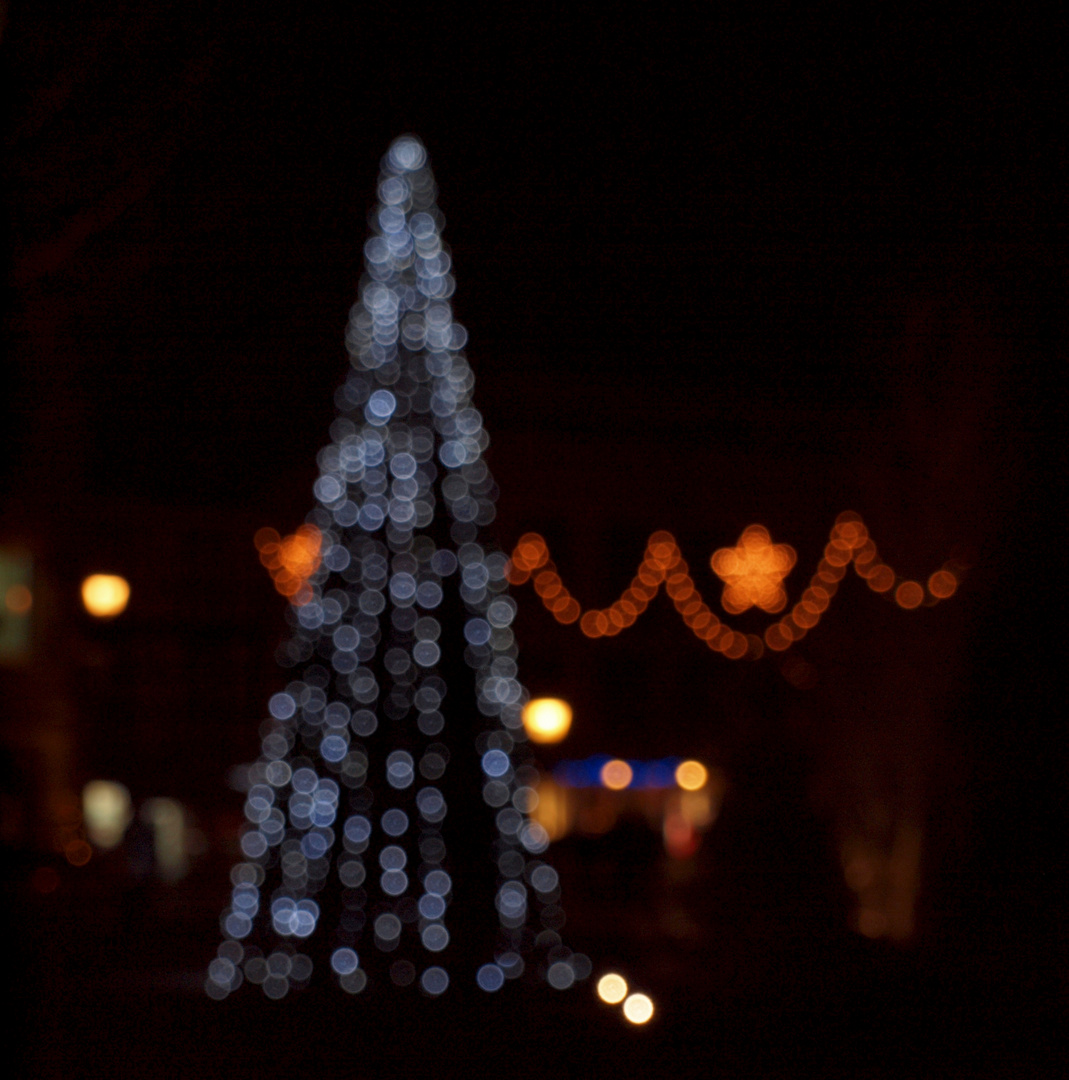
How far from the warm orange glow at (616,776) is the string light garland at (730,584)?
171cm

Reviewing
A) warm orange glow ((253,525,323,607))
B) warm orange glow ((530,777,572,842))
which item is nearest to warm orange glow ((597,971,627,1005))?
warm orange glow ((253,525,323,607))

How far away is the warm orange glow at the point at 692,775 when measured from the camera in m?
14.4

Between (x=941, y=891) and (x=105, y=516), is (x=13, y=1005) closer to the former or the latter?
(x=941, y=891)

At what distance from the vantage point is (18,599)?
1153cm

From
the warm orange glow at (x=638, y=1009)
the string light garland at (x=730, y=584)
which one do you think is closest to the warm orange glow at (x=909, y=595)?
the string light garland at (x=730, y=584)

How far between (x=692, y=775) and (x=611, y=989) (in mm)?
8174

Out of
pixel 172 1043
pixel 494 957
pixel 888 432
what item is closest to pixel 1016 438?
pixel 888 432

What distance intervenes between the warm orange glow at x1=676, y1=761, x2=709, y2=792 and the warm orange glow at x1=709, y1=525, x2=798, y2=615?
2296 millimetres

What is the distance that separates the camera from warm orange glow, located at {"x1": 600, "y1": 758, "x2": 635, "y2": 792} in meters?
14.5

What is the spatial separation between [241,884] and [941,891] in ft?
16.9

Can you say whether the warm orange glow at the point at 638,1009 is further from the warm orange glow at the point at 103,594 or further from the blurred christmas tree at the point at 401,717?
the warm orange glow at the point at 103,594

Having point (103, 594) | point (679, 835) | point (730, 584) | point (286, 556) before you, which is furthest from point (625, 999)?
point (679, 835)

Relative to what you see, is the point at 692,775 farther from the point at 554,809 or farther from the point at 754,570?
the point at 754,570

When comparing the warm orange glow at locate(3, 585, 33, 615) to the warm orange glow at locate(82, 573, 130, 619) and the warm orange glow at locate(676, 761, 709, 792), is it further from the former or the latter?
the warm orange glow at locate(676, 761, 709, 792)
